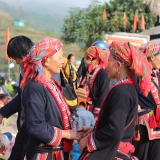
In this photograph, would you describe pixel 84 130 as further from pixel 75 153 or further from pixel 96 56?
pixel 96 56

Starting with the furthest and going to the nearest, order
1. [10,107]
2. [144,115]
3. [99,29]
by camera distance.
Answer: [99,29]
[144,115]
[10,107]

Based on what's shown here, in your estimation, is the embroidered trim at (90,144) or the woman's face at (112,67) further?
the woman's face at (112,67)

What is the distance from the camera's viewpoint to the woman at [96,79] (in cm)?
548

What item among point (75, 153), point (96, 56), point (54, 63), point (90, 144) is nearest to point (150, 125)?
point (75, 153)

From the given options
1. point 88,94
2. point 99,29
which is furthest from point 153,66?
point 99,29

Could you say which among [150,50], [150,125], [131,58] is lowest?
[150,125]

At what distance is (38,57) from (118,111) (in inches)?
A: 29.2

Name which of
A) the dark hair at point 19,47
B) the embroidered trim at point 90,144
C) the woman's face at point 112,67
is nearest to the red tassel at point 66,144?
the embroidered trim at point 90,144

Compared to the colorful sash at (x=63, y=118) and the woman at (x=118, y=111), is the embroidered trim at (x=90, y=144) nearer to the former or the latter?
the woman at (x=118, y=111)

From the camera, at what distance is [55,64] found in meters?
3.21

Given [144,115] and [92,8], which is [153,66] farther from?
[92,8]

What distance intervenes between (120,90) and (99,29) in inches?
931

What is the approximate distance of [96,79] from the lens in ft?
18.3

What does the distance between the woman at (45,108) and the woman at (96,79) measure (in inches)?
88.5
